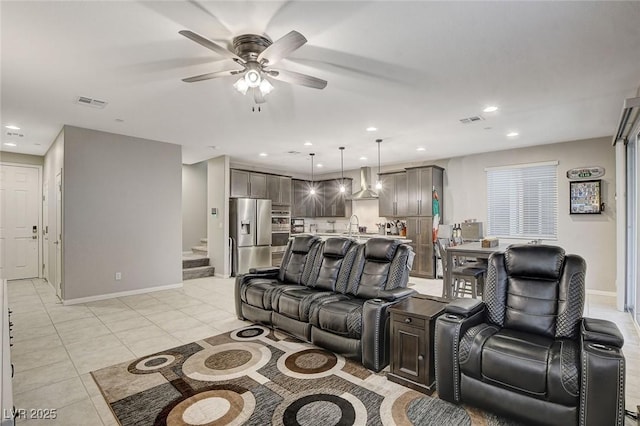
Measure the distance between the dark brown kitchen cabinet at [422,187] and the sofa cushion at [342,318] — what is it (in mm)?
4645

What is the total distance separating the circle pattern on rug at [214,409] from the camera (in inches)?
86.9

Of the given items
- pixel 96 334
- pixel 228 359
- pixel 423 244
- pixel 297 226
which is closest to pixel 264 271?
pixel 228 359

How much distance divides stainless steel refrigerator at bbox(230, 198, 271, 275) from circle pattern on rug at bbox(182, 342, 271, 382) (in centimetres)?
417

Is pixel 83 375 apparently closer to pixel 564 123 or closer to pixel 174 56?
pixel 174 56

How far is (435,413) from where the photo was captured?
A: 2271 mm

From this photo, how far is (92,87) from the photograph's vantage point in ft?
11.7

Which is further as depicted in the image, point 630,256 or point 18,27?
point 630,256

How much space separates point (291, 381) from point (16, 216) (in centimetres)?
790

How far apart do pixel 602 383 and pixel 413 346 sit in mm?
1157

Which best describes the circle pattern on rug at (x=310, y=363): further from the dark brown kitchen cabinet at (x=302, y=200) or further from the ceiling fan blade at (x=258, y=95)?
the dark brown kitchen cabinet at (x=302, y=200)

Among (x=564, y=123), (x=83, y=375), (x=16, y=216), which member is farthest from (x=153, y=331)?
(x=564, y=123)

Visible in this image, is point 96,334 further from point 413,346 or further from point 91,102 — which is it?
point 413,346

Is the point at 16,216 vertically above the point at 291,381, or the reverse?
the point at 16,216

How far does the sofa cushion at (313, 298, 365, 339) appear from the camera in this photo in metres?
2.98
